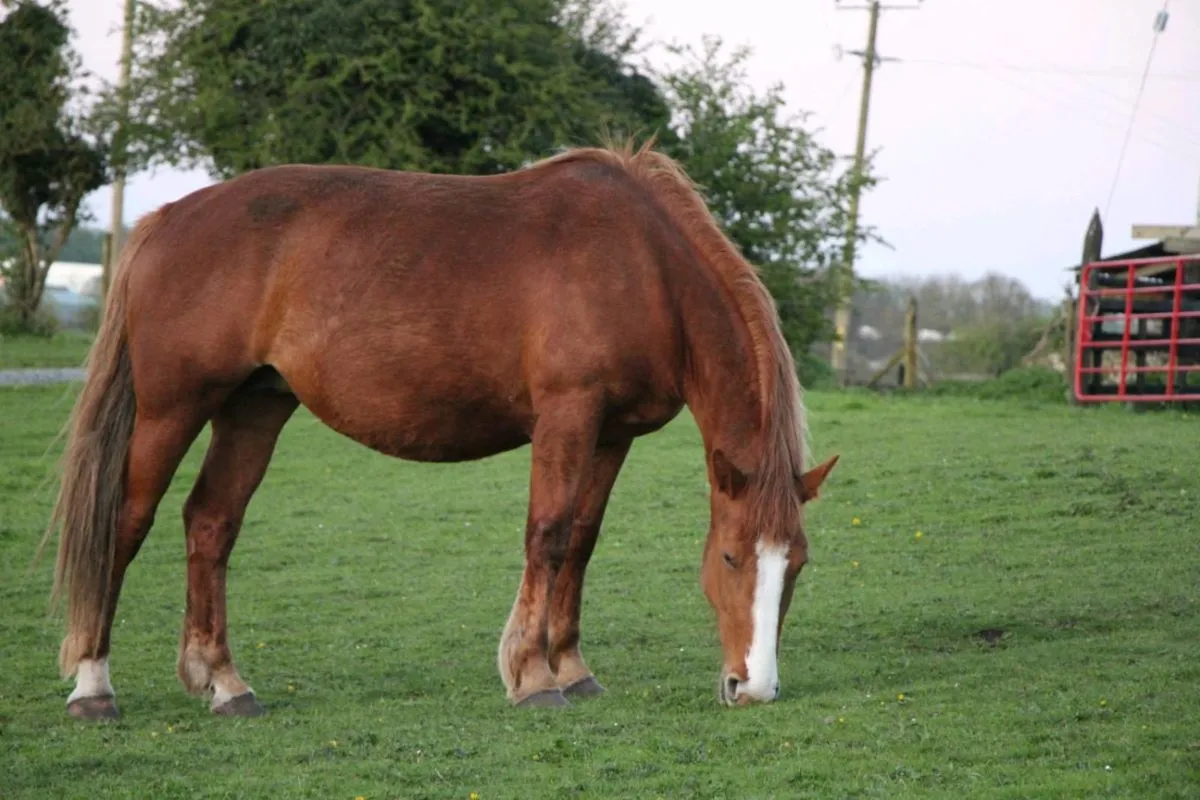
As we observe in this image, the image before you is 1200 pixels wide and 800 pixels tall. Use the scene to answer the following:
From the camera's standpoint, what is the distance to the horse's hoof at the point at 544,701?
6.03 meters

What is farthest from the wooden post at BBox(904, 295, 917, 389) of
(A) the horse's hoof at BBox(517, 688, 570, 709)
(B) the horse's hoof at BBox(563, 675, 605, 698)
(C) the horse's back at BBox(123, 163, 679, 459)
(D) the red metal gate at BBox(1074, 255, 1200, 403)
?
(A) the horse's hoof at BBox(517, 688, 570, 709)

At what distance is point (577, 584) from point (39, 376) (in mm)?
14572

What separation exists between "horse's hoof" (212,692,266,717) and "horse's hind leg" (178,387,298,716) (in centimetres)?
15

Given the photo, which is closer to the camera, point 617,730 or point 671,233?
point 617,730

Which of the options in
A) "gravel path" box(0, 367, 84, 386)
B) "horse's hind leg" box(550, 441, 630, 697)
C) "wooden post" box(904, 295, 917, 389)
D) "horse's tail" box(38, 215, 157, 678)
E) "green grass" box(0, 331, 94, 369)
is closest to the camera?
"horse's tail" box(38, 215, 157, 678)

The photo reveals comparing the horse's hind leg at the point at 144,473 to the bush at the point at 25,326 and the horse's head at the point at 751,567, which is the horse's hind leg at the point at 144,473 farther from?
the bush at the point at 25,326

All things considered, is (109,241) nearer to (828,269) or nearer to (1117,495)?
(828,269)

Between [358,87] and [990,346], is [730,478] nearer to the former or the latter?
[358,87]

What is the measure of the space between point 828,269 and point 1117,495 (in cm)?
1280

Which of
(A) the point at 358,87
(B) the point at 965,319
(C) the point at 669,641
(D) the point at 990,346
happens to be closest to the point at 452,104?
(A) the point at 358,87

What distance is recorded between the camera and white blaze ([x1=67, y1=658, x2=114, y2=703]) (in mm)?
6184

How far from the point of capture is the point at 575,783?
15.4 feet

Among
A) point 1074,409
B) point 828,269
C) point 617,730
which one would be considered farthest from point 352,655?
point 828,269

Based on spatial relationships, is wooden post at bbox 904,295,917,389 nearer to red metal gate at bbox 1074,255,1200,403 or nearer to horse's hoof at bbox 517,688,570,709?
red metal gate at bbox 1074,255,1200,403
